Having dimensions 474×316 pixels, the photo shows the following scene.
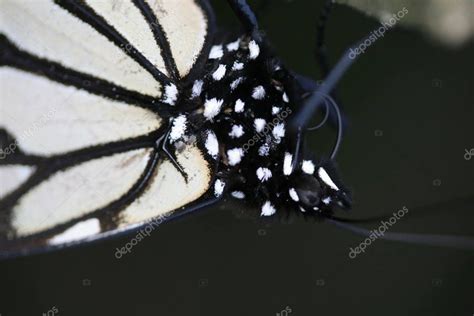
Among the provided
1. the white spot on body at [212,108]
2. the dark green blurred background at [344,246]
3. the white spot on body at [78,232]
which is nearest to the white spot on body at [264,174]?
the white spot on body at [212,108]

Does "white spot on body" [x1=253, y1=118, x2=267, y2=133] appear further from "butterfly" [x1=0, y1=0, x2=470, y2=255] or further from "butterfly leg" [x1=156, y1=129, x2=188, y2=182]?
"butterfly leg" [x1=156, y1=129, x2=188, y2=182]

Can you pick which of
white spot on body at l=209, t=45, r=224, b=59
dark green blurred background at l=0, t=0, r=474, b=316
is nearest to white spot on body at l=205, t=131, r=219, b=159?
white spot on body at l=209, t=45, r=224, b=59

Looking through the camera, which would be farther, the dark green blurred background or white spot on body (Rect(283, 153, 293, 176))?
the dark green blurred background

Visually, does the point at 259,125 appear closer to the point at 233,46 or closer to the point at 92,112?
the point at 233,46

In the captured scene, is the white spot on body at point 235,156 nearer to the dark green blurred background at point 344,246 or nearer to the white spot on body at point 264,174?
the white spot on body at point 264,174

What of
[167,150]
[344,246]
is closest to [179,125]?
[167,150]

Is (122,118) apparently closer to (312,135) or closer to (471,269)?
(312,135)
